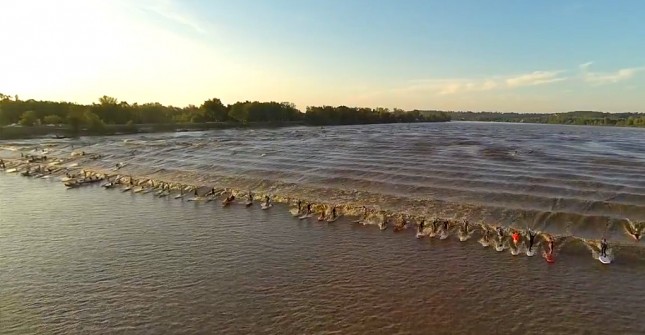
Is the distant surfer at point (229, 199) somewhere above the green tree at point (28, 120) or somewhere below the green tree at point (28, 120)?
below

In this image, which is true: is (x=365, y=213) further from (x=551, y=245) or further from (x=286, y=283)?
(x=286, y=283)

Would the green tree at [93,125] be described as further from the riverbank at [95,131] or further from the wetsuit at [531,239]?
the wetsuit at [531,239]

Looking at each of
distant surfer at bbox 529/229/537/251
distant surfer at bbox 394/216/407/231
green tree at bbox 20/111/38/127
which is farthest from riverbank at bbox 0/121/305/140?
distant surfer at bbox 529/229/537/251

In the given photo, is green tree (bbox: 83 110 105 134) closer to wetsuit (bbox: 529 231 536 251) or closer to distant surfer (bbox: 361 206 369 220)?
distant surfer (bbox: 361 206 369 220)

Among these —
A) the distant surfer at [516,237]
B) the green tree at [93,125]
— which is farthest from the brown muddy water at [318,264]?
the green tree at [93,125]

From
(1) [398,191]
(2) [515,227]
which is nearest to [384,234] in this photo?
(2) [515,227]
